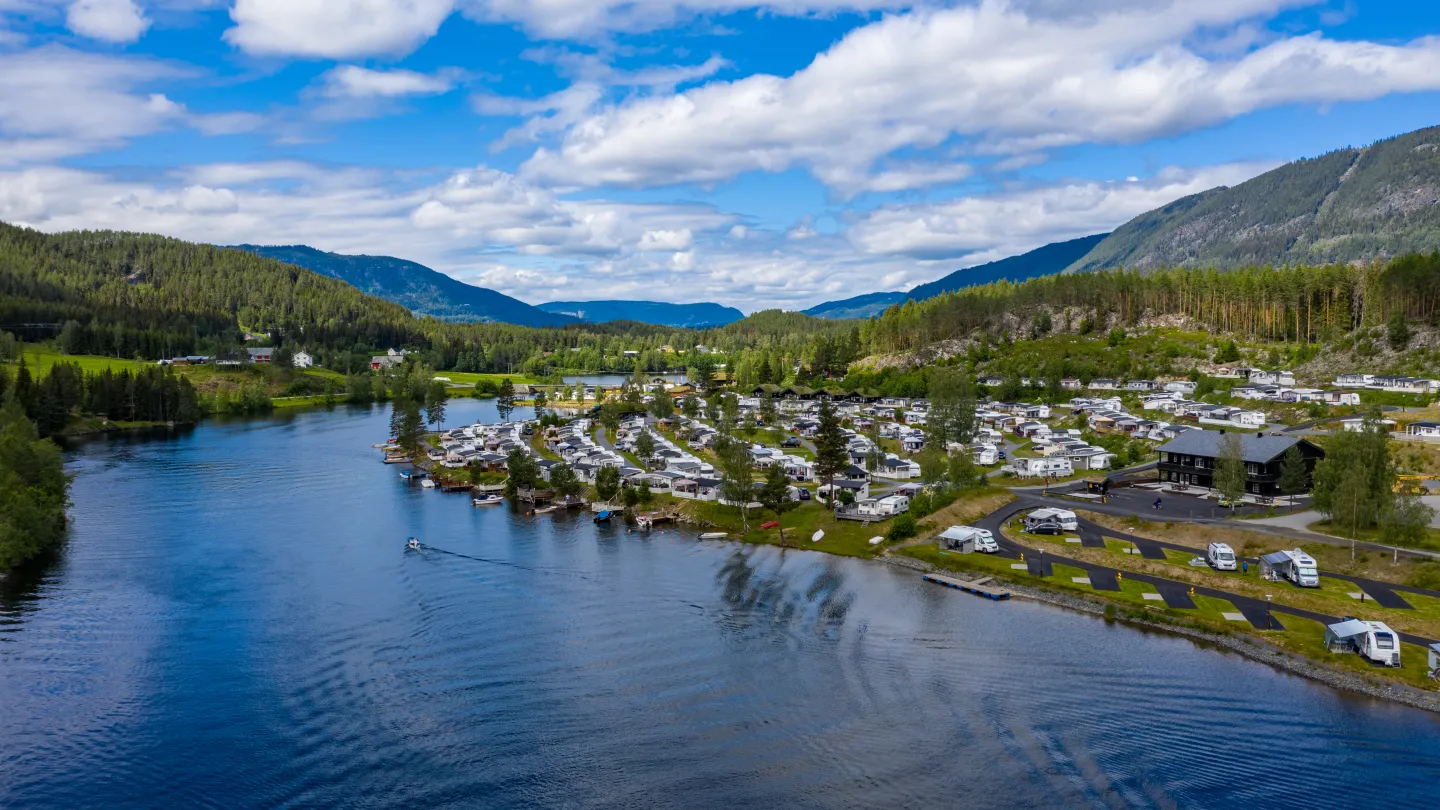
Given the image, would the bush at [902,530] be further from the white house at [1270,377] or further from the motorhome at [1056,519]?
the white house at [1270,377]

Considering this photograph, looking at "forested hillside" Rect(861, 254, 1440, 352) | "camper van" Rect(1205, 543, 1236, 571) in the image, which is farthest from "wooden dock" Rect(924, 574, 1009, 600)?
"forested hillside" Rect(861, 254, 1440, 352)

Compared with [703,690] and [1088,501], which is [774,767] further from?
[1088,501]

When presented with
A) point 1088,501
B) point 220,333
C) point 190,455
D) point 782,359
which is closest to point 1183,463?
point 1088,501

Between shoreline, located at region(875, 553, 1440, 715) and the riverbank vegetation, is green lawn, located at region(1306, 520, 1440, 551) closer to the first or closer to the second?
shoreline, located at region(875, 553, 1440, 715)

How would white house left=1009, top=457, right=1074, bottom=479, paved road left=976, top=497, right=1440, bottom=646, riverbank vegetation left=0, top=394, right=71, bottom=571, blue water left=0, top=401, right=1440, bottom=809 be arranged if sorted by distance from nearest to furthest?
blue water left=0, top=401, right=1440, bottom=809, paved road left=976, top=497, right=1440, bottom=646, riverbank vegetation left=0, top=394, right=71, bottom=571, white house left=1009, top=457, right=1074, bottom=479

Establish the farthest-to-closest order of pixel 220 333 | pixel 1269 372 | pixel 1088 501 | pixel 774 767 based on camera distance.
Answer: pixel 220 333 < pixel 1269 372 < pixel 1088 501 < pixel 774 767
